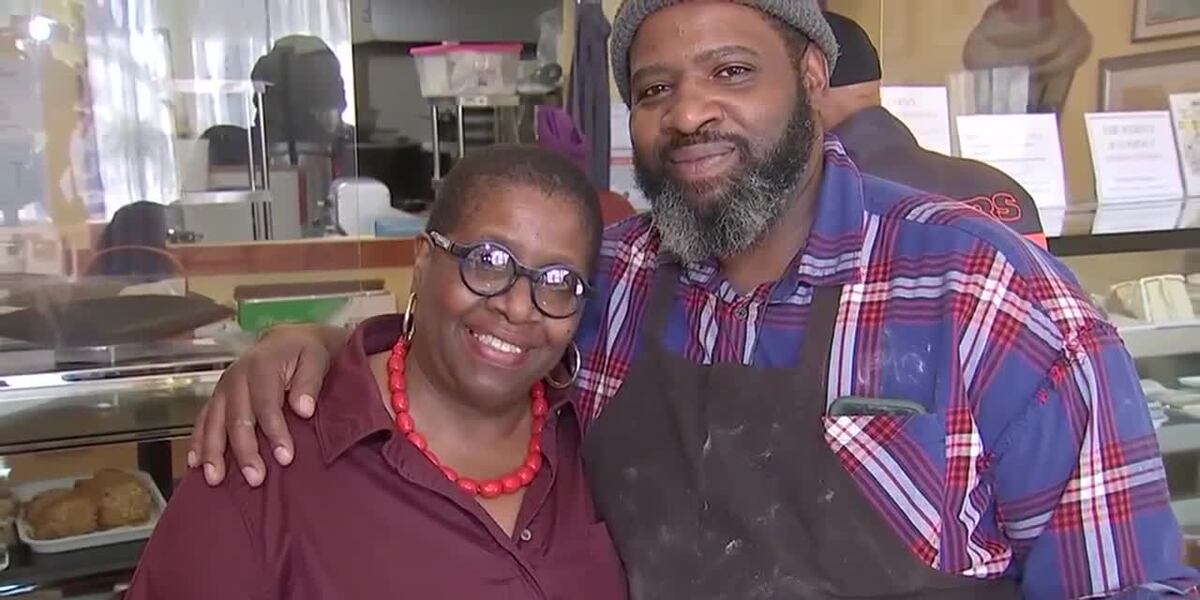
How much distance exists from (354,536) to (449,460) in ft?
0.50

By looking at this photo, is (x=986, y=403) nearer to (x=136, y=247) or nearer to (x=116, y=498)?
(x=116, y=498)

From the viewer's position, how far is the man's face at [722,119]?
1.34 m

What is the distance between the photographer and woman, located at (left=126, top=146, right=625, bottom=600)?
116 centimetres

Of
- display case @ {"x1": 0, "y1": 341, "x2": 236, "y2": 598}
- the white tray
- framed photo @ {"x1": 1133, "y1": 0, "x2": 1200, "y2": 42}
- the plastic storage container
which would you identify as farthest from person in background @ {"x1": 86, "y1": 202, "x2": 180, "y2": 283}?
framed photo @ {"x1": 1133, "y1": 0, "x2": 1200, "y2": 42}

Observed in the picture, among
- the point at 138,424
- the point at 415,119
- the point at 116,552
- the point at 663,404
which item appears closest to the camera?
the point at 663,404

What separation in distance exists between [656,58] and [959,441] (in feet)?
1.79

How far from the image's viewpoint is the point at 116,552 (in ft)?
5.33

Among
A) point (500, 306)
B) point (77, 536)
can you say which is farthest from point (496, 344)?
point (77, 536)

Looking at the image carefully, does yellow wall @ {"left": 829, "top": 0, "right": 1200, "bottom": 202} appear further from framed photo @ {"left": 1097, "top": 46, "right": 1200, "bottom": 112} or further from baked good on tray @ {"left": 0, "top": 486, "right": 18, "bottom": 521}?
baked good on tray @ {"left": 0, "top": 486, "right": 18, "bottom": 521}

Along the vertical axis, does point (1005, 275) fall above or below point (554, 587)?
above

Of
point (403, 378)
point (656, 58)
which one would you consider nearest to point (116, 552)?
point (403, 378)

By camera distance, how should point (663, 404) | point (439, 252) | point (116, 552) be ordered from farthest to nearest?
point (116, 552) < point (663, 404) < point (439, 252)

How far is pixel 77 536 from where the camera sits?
1.61 m

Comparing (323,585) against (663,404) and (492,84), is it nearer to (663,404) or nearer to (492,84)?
(663,404)
